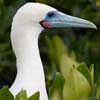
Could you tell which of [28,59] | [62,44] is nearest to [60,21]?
[28,59]

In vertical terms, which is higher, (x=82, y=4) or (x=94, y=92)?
(x=94, y=92)

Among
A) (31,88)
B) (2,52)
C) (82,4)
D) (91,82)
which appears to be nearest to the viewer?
(91,82)

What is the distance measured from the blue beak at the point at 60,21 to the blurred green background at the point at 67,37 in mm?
856

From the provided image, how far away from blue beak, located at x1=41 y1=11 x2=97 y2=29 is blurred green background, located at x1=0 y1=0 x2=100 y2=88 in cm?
86

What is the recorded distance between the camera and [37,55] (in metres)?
3.88

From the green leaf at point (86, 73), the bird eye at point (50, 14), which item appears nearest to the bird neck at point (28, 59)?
the bird eye at point (50, 14)

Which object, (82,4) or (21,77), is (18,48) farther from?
(82,4)

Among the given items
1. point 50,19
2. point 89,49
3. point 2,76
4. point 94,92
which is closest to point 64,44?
point 89,49

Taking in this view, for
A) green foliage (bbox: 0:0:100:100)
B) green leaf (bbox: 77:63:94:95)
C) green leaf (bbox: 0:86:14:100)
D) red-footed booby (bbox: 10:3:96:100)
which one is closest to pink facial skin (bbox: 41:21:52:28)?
red-footed booby (bbox: 10:3:96:100)

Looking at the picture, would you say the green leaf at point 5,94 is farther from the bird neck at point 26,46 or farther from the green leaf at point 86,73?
the bird neck at point 26,46

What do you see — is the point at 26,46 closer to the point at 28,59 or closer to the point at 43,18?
the point at 28,59

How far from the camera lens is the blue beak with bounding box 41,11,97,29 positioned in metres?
3.90

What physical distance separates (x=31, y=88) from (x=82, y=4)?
1.80 meters

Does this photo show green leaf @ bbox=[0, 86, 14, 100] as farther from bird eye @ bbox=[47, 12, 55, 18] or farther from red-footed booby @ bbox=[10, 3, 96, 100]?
bird eye @ bbox=[47, 12, 55, 18]
